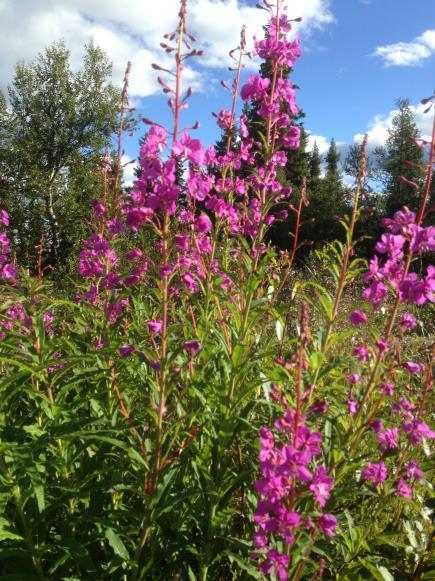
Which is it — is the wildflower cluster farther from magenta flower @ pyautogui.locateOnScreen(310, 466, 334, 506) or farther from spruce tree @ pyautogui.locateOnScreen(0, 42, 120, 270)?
spruce tree @ pyautogui.locateOnScreen(0, 42, 120, 270)

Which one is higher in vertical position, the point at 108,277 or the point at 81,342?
the point at 108,277

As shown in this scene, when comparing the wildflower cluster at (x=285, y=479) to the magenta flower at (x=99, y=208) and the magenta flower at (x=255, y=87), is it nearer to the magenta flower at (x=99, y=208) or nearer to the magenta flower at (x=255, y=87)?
the magenta flower at (x=255, y=87)

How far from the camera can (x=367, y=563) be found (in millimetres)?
2287

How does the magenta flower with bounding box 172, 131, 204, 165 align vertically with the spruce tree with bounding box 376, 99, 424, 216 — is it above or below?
below

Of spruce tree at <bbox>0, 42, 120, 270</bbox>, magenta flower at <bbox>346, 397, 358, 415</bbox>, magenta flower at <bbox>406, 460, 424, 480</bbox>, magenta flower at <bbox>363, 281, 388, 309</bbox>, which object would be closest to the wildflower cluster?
magenta flower at <bbox>346, 397, 358, 415</bbox>

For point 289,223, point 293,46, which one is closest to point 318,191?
point 289,223

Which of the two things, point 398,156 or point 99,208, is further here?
point 398,156

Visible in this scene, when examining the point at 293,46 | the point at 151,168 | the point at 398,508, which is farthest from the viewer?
the point at 293,46

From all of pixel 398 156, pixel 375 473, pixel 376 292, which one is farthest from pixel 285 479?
pixel 398 156

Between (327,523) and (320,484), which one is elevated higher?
(320,484)

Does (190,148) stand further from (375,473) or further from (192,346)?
(375,473)

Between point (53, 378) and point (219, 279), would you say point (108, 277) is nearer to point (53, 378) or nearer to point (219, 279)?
point (219, 279)

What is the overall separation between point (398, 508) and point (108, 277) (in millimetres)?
2414

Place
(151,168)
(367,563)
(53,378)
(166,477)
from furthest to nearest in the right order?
(53,378) → (367,563) → (166,477) → (151,168)
